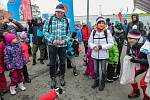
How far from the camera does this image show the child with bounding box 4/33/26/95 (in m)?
5.80

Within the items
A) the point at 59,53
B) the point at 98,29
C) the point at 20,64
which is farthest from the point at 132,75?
the point at 20,64

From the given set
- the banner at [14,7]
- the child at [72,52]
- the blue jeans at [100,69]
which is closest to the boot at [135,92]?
the blue jeans at [100,69]

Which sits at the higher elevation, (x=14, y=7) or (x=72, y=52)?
(x=14, y=7)

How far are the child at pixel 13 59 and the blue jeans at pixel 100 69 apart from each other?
1757 millimetres

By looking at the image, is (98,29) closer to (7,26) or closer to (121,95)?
(121,95)

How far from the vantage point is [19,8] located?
9750 mm

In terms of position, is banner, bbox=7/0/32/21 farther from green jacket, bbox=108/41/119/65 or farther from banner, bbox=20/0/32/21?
green jacket, bbox=108/41/119/65

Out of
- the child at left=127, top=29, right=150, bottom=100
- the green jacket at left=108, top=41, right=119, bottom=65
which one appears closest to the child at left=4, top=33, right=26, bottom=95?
the green jacket at left=108, top=41, right=119, bottom=65

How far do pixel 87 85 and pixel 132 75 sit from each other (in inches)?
61.2

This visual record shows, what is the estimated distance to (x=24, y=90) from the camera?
623cm

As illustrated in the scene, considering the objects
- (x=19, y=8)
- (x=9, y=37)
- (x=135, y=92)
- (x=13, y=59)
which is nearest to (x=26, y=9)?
(x=19, y=8)

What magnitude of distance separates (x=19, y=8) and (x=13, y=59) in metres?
4.33

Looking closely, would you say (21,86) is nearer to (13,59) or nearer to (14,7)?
(13,59)

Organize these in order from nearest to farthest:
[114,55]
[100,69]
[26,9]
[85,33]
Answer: [100,69], [114,55], [26,9], [85,33]
